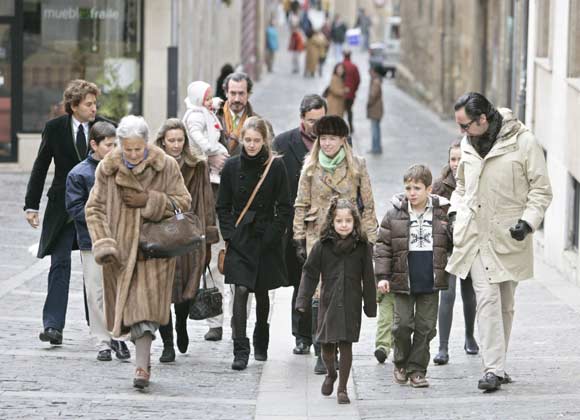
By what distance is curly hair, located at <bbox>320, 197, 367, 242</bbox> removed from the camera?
9539 millimetres

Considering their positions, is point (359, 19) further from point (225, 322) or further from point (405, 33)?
point (225, 322)

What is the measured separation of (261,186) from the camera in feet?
34.7

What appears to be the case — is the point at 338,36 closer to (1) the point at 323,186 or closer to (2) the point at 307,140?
(2) the point at 307,140

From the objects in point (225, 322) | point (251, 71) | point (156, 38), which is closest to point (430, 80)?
point (251, 71)

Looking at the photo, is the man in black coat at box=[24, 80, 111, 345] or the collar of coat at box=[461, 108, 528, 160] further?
the man in black coat at box=[24, 80, 111, 345]

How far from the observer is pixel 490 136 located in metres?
9.80

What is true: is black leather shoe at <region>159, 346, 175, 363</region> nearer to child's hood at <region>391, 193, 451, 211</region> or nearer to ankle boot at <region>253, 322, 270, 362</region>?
ankle boot at <region>253, 322, 270, 362</region>

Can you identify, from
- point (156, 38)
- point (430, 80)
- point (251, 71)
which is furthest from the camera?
point (251, 71)

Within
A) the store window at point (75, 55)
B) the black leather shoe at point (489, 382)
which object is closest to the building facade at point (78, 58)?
the store window at point (75, 55)

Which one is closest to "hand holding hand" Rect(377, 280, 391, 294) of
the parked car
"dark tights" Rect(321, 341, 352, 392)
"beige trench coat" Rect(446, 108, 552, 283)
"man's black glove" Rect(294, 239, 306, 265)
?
"beige trench coat" Rect(446, 108, 552, 283)

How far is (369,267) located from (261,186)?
1289mm

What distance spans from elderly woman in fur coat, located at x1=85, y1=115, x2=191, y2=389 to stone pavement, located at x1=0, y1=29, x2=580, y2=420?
0.45m

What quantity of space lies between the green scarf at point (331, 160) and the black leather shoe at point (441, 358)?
1.60 m

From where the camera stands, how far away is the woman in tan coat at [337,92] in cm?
2986
